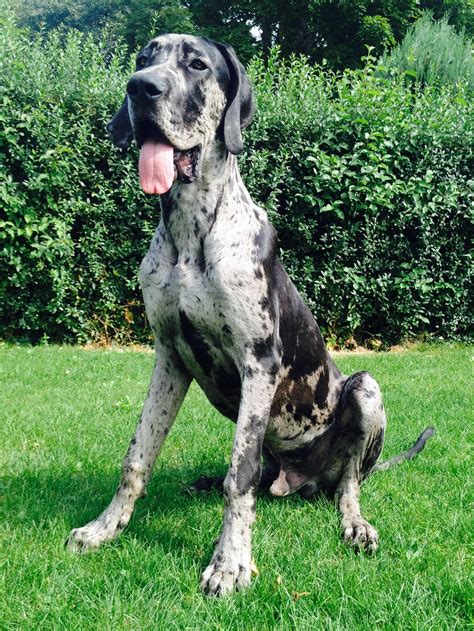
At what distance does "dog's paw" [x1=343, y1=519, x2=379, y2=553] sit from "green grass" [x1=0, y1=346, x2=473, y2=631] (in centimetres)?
5

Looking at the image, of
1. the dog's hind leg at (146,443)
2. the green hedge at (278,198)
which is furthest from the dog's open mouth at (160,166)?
the green hedge at (278,198)

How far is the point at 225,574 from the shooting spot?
8.16 feet

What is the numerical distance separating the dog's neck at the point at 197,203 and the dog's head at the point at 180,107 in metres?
0.09

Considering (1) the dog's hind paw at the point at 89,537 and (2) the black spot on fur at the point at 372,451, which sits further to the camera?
(2) the black spot on fur at the point at 372,451

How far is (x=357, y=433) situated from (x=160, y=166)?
1.81m

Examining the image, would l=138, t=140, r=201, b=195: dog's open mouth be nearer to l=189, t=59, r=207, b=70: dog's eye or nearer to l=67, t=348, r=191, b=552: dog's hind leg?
l=189, t=59, r=207, b=70: dog's eye

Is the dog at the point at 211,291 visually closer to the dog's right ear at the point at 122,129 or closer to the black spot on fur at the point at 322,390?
the dog's right ear at the point at 122,129

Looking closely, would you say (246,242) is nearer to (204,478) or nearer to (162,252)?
(162,252)

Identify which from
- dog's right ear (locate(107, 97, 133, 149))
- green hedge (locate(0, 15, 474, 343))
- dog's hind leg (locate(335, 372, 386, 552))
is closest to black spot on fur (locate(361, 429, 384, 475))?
dog's hind leg (locate(335, 372, 386, 552))

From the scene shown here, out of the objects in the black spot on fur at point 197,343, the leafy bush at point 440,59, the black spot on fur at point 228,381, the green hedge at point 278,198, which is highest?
the leafy bush at point 440,59

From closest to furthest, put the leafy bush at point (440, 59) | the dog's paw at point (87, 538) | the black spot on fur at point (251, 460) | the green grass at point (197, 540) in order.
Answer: the green grass at point (197, 540)
the black spot on fur at point (251, 460)
the dog's paw at point (87, 538)
the leafy bush at point (440, 59)

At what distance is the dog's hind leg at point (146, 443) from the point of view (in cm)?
296

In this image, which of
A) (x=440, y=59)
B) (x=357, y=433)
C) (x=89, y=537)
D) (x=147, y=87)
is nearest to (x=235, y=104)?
(x=147, y=87)

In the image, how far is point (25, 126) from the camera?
8391mm
